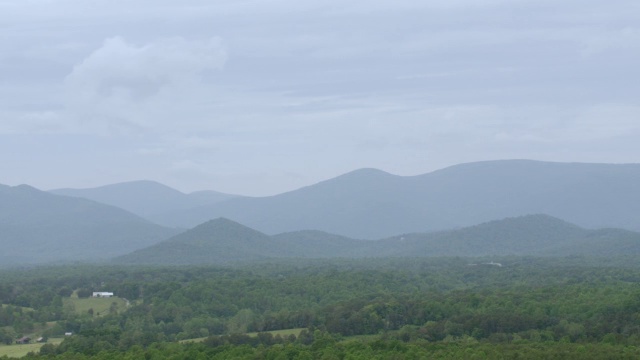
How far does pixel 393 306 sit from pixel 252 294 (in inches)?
919

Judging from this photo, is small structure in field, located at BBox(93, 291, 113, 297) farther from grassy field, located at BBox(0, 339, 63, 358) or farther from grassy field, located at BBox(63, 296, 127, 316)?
grassy field, located at BBox(0, 339, 63, 358)

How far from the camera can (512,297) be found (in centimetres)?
8262

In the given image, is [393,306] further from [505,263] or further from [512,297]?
[505,263]

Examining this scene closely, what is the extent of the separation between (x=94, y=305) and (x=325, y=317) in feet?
96.5

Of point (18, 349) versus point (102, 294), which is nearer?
point (18, 349)

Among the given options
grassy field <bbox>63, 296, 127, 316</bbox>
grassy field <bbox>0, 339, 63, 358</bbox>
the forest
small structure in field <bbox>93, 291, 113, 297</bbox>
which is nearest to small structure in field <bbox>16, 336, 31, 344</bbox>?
the forest

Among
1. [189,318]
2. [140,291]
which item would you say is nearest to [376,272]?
[140,291]

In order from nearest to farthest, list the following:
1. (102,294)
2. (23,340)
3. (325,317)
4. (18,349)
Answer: (18,349) < (325,317) < (23,340) < (102,294)

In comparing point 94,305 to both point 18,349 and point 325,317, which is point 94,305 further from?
point 325,317

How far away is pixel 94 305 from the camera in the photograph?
10175 centimetres

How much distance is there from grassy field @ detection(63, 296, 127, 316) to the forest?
278 millimetres

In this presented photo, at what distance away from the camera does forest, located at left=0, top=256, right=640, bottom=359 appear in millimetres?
61438

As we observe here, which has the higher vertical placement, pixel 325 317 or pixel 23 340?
pixel 325 317

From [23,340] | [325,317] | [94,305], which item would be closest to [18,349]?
[23,340]
